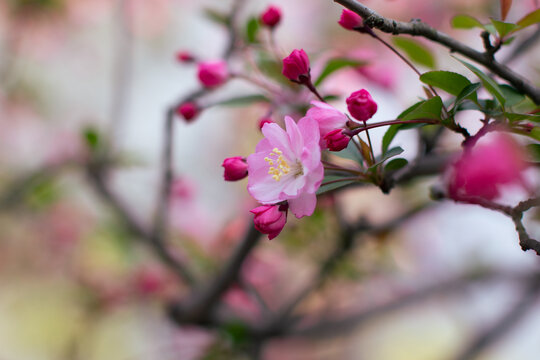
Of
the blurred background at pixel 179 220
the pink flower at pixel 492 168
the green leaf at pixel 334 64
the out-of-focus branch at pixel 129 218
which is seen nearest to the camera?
the pink flower at pixel 492 168


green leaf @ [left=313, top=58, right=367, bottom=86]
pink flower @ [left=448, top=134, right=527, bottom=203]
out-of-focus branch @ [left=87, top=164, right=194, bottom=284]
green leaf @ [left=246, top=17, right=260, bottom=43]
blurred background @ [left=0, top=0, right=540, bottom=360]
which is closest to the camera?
pink flower @ [left=448, top=134, right=527, bottom=203]

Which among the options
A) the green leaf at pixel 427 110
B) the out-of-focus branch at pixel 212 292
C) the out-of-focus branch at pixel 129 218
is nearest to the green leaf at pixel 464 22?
the green leaf at pixel 427 110

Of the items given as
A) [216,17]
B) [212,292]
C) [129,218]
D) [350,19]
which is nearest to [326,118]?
[350,19]

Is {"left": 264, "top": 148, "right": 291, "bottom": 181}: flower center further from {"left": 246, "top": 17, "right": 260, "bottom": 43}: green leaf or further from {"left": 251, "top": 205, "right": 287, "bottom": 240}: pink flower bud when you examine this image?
{"left": 246, "top": 17, "right": 260, "bottom": 43}: green leaf

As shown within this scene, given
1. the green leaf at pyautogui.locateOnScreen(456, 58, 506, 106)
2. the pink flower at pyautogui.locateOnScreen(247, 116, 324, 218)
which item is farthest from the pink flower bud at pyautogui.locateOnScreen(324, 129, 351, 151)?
the green leaf at pyautogui.locateOnScreen(456, 58, 506, 106)

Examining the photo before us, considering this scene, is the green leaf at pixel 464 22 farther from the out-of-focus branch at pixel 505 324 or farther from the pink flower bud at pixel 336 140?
the out-of-focus branch at pixel 505 324
